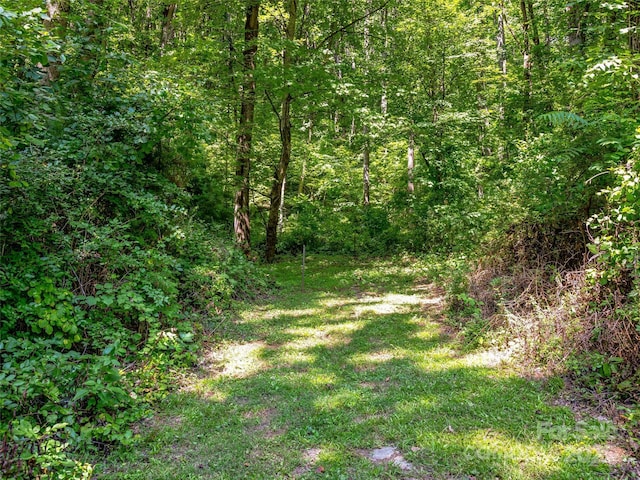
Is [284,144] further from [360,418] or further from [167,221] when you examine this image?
[360,418]

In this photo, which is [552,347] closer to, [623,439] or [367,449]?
[623,439]

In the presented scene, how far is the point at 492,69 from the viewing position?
14609 mm

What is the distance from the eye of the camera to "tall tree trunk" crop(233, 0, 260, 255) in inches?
432

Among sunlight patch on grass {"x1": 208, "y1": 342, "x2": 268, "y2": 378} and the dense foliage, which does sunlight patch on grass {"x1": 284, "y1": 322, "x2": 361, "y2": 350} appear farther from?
the dense foliage

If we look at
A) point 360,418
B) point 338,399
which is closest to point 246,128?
point 338,399

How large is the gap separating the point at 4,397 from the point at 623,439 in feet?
15.6

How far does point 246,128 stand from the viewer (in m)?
11.2

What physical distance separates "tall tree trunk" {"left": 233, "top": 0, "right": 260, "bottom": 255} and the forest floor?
5.45 meters

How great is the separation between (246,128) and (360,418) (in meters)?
8.93

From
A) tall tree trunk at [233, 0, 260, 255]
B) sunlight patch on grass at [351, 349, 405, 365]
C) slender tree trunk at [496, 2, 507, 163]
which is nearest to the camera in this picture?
sunlight patch on grass at [351, 349, 405, 365]

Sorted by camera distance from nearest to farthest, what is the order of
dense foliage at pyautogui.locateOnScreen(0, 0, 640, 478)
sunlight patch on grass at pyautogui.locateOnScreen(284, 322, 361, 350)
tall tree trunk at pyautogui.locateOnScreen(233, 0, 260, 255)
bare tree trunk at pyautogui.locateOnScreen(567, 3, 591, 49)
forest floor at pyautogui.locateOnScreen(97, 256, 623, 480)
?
forest floor at pyautogui.locateOnScreen(97, 256, 623, 480), dense foliage at pyautogui.locateOnScreen(0, 0, 640, 478), sunlight patch on grass at pyautogui.locateOnScreen(284, 322, 361, 350), bare tree trunk at pyautogui.locateOnScreen(567, 3, 591, 49), tall tree trunk at pyautogui.locateOnScreen(233, 0, 260, 255)

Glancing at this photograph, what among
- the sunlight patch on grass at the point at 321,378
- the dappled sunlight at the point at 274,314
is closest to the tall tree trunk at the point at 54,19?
the dappled sunlight at the point at 274,314

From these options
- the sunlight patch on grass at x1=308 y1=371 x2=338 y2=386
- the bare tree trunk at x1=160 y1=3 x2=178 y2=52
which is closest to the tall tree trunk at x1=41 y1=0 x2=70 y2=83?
the sunlight patch on grass at x1=308 y1=371 x2=338 y2=386

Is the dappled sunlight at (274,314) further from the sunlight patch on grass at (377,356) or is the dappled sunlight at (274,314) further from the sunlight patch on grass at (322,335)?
the sunlight patch on grass at (377,356)
